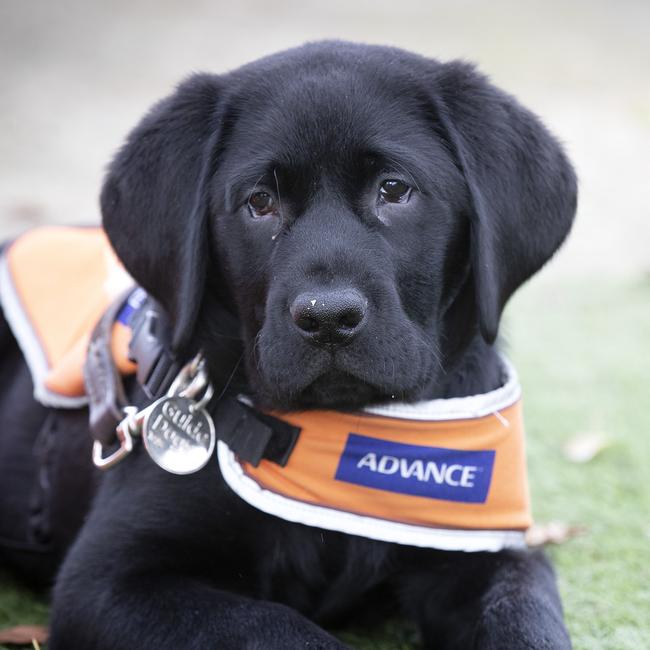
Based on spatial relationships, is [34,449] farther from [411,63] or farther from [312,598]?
[411,63]

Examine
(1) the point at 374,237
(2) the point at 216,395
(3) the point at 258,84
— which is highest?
(3) the point at 258,84

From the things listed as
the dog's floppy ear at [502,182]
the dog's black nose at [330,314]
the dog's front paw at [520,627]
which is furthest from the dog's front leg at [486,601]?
the dog's black nose at [330,314]

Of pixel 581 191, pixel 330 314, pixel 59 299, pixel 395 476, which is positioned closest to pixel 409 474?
pixel 395 476

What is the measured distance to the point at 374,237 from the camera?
7.51 ft

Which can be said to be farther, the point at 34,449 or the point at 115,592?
the point at 34,449

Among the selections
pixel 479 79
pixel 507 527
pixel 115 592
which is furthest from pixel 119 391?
pixel 479 79

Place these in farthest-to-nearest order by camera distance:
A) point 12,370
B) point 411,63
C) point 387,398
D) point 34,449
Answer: point 12,370, point 34,449, point 411,63, point 387,398

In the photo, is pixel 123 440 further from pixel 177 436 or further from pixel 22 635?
pixel 22 635

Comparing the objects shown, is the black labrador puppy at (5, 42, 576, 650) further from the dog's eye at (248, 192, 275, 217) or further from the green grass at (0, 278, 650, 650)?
the green grass at (0, 278, 650, 650)

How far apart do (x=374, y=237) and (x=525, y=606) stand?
0.87 m

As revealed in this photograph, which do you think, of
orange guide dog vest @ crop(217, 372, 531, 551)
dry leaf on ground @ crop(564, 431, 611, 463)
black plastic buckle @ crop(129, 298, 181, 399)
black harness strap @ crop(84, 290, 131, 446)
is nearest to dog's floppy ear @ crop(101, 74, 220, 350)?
black plastic buckle @ crop(129, 298, 181, 399)

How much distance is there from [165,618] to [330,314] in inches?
27.6

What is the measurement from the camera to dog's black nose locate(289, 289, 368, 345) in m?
2.09

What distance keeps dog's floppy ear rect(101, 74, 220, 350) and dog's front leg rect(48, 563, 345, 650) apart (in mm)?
563
